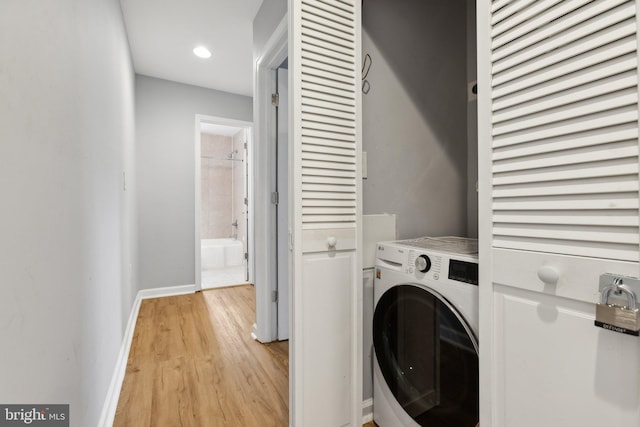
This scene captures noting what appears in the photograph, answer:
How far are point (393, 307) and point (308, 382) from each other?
0.46m

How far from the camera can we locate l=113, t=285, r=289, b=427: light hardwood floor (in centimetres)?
147

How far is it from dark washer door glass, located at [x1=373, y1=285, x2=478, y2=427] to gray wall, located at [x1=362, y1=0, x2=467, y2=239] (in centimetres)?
46

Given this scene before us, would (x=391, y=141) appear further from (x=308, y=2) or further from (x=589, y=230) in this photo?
(x=589, y=230)

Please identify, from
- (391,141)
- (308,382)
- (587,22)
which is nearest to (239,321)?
(308,382)

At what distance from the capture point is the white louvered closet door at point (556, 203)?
0.55 m

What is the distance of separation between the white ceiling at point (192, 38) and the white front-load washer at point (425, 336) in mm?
2243

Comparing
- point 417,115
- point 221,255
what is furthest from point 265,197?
point 221,255

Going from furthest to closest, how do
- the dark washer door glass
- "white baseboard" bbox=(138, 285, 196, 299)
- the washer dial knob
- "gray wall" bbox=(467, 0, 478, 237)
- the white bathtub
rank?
the white bathtub < "white baseboard" bbox=(138, 285, 196, 299) < "gray wall" bbox=(467, 0, 478, 237) < the washer dial knob < the dark washer door glass

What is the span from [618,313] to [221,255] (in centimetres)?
489

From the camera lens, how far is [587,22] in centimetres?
59

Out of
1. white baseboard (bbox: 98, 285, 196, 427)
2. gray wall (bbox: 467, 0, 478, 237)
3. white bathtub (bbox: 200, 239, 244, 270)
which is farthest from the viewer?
white bathtub (bbox: 200, 239, 244, 270)

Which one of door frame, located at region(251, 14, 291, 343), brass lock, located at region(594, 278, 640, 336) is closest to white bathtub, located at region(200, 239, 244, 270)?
door frame, located at region(251, 14, 291, 343)

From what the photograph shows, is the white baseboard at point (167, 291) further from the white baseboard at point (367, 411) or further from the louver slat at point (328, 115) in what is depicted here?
the louver slat at point (328, 115)

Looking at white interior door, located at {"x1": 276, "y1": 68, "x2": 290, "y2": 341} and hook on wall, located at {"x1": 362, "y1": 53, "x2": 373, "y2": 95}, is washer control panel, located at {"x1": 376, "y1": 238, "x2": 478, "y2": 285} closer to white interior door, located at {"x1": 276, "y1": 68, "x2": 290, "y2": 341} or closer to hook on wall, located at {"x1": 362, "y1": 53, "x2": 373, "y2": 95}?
hook on wall, located at {"x1": 362, "y1": 53, "x2": 373, "y2": 95}
